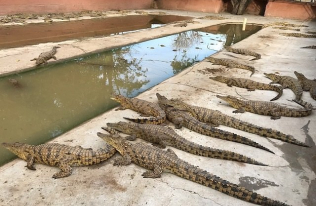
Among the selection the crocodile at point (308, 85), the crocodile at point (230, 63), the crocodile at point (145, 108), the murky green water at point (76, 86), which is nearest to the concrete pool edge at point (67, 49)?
the murky green water at point (76, 86)

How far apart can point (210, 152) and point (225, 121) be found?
1193 millimetres

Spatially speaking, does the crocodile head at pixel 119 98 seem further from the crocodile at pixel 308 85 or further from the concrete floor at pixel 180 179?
the crocodile at pixel 308 85

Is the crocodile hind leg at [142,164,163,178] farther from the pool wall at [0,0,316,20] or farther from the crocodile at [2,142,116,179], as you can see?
the pool wall at [0,0,316,20]

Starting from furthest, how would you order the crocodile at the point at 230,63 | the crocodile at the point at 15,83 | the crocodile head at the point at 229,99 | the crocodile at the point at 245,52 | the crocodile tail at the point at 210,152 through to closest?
the crocodile at the point at 245,52 → the crocodile at the point at 230,63 → the crocodile at the point at 15,83 → the crocodile head at the point at 229,99 → the crocodile tail at the point at 210,152

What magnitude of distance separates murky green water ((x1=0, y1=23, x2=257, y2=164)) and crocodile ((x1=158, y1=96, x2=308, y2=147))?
1.64 metres

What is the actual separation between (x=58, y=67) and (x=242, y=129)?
5599 mm

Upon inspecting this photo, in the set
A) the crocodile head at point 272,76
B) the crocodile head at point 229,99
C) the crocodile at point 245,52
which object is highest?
the crocodile at point 245,52

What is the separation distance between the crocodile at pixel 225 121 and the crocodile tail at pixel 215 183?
168cm

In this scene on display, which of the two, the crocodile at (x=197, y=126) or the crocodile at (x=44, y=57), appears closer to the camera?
the crocodile at (x=197, y=126)

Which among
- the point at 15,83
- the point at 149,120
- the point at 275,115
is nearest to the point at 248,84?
the point at 275,115

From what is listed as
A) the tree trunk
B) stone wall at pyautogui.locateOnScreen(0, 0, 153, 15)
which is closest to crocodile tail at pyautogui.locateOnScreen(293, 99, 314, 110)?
stone wall at pyautogui.locateOnScreen(0, 0, 153, 15)

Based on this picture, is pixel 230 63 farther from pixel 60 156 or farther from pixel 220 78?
pixel 60 156

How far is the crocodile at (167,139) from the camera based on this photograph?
12.3ft

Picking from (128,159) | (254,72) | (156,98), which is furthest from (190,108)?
(254,72)
